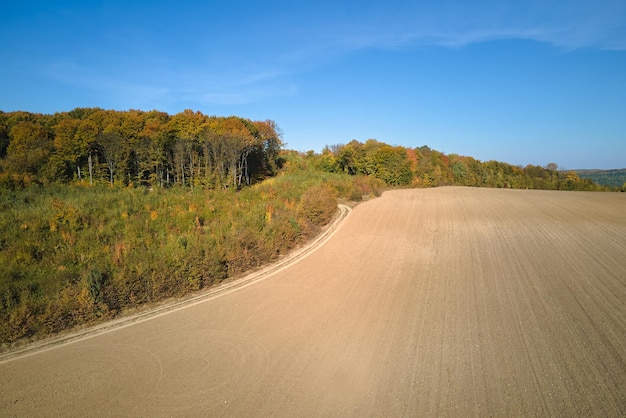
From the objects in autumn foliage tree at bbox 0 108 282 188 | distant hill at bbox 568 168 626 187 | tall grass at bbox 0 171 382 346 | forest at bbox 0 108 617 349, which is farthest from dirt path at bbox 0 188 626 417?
distant hill at bbox 568 168 626 187

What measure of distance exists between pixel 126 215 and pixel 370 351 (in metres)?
15.3

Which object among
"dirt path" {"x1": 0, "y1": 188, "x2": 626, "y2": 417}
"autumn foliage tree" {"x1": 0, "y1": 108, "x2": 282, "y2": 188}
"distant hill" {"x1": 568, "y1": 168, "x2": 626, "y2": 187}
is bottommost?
"dirt path" {"x1": 0, "y1": 188, "x2": 626, "y2": 417}

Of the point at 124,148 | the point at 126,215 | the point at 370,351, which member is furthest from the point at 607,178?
the point at 124,148

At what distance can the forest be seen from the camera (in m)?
8.95

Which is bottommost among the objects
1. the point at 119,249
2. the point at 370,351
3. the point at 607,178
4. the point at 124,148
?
the point at 370,351

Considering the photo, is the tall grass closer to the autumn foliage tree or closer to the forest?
the forest

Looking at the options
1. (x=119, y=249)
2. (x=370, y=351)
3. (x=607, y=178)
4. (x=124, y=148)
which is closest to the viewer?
(x=370, y=351)

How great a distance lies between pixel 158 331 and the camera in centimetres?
809

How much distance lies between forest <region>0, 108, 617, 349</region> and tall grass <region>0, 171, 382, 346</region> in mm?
43

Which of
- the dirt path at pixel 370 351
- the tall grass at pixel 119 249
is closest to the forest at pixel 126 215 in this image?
the tall grass at pixel 119 249

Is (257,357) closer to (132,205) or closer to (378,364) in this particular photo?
(378,364)

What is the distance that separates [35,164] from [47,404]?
40.9 meters

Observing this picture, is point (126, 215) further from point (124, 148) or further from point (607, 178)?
Answer: point (607, 178)

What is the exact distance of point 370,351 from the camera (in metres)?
7.21
